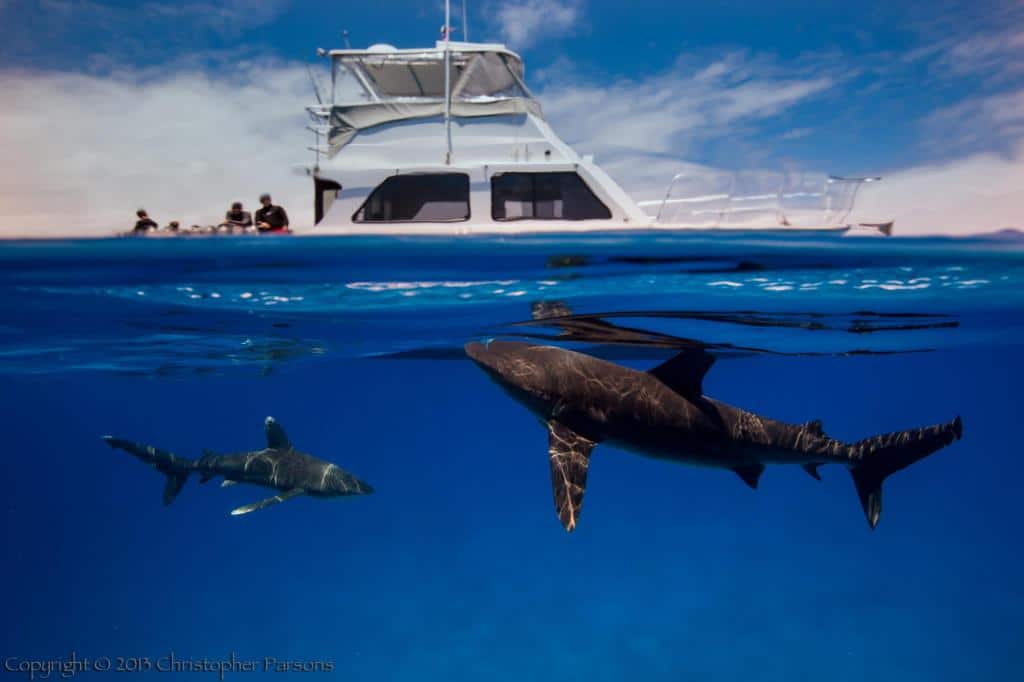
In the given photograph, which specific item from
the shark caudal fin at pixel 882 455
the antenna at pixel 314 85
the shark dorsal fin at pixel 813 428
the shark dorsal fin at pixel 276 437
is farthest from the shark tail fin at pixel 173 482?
the shark caudal fin at pixel 882 455

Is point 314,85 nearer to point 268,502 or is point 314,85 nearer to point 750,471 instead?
point 268,502

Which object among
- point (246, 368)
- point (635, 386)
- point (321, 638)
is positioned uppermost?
point (635, 386)

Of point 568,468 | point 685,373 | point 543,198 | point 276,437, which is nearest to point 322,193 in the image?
point 543,198

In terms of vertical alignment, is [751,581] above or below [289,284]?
below

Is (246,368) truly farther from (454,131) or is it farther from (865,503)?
(865,503)

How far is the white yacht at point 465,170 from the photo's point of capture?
418 inches

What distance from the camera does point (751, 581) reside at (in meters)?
32.0

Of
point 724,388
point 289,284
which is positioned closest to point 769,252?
point 289,284

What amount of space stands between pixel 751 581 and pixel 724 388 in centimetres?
970

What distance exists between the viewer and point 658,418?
6.04 m

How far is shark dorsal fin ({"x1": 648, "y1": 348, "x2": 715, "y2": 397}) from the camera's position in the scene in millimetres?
6113

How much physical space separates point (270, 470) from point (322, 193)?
5.57 meters

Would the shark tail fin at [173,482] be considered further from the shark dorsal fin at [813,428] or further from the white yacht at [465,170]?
the shark dorsal fin at [813,428]

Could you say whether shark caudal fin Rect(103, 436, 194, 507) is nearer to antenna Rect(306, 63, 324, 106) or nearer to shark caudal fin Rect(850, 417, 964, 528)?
antenna Rect(306, 63, 324, 106)
